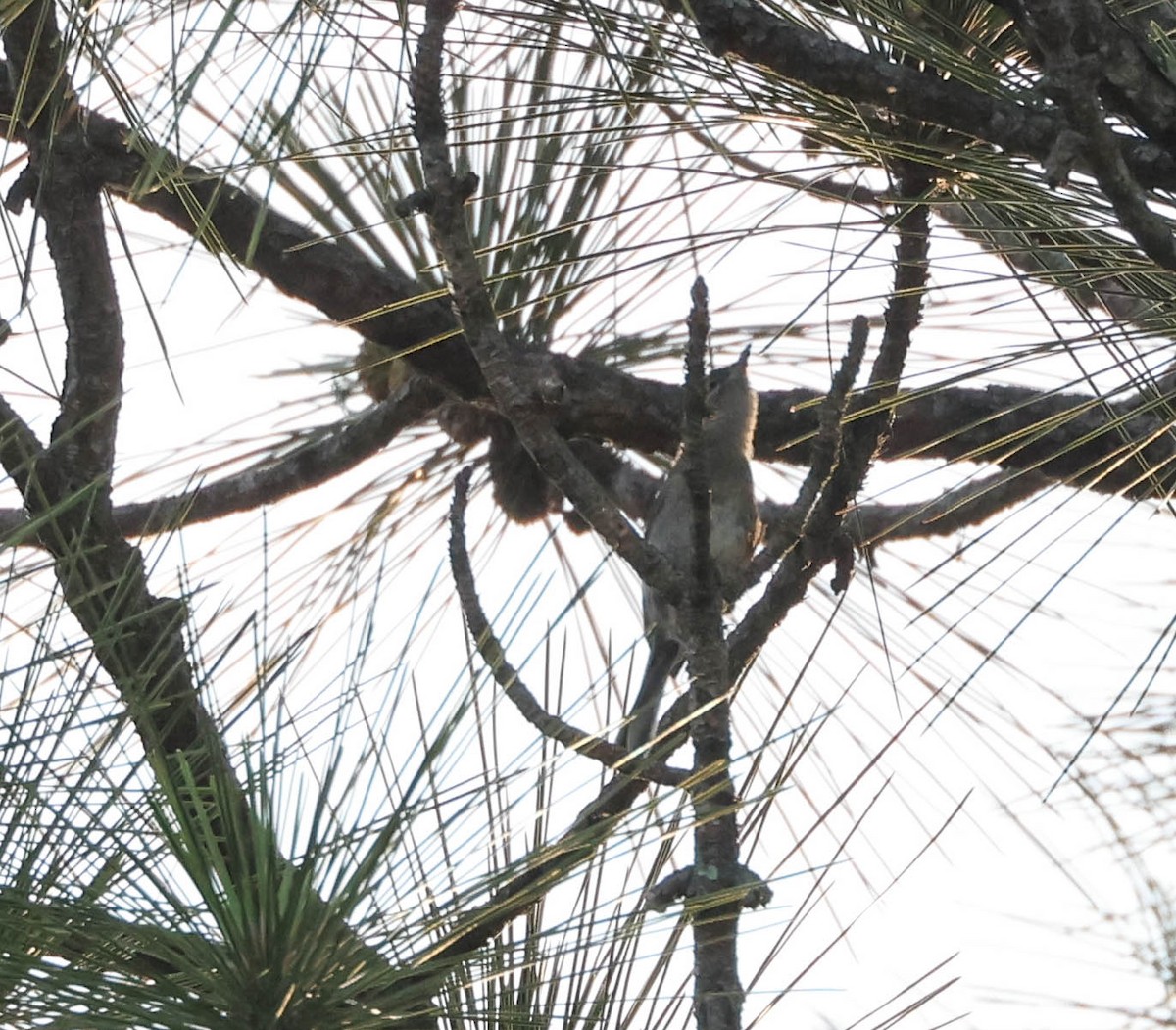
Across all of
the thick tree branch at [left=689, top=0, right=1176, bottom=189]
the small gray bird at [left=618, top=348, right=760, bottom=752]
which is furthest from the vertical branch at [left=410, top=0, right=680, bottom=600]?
the small gray bird at [left=618, top=348, right=760, bottom=752]

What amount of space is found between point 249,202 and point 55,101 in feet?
1.48

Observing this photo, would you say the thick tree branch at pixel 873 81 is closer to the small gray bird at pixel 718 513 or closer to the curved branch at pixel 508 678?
the curved branch at pixel 508 678

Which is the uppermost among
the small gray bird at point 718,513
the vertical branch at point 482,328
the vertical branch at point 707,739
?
the small gray bird at point 718,513

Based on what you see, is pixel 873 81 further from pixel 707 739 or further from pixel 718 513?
pixel 718 513

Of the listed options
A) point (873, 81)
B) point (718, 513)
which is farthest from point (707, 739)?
point (718, 513)

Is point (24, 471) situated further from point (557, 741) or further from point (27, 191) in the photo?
point (557, 741)

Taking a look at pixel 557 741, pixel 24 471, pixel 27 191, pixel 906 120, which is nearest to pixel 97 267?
pixel 27 191

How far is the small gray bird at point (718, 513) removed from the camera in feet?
7.30

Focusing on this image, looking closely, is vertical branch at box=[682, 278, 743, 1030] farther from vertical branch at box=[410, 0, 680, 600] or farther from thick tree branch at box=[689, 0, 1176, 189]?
→ thick tree branch at box=[689, 0, 1176, 189]

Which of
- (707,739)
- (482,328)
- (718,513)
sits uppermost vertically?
(718,513)

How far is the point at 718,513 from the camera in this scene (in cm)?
244

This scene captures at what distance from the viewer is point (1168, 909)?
1.67 m

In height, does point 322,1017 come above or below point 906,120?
below

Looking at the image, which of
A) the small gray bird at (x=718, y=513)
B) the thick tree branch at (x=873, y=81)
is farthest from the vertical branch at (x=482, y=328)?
the small gray bird at (x=718, y=513)
